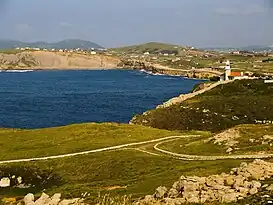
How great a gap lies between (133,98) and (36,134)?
389ft

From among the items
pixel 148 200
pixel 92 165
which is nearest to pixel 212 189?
pixel 148 200

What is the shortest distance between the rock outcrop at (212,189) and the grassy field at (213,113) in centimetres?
7353

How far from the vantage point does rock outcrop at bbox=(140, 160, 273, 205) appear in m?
30.0

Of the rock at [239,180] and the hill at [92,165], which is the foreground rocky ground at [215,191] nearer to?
the rock at [239,180]

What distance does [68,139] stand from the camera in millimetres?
71938

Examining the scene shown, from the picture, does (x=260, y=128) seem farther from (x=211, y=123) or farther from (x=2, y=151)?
(x=211, y=123)

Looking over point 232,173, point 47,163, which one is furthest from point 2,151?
point 232,173

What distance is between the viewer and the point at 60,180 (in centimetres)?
5222

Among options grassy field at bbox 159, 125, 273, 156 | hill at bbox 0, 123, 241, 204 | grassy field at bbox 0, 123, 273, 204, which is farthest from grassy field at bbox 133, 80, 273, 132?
grassy field at bbox 159, 125, 273, 156

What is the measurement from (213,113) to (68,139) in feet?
171

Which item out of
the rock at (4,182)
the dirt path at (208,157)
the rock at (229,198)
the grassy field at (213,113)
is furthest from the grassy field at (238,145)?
the grassy field at (213,113)

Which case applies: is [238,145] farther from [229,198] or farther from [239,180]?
[229,198]

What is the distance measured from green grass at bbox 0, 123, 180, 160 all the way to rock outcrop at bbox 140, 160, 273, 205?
108 feet

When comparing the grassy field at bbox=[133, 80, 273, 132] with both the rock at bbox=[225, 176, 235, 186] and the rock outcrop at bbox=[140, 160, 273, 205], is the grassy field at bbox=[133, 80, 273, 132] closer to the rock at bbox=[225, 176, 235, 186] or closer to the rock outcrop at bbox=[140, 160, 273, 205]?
the rock outcrop at bbox=[140, 160, 273, 205]
